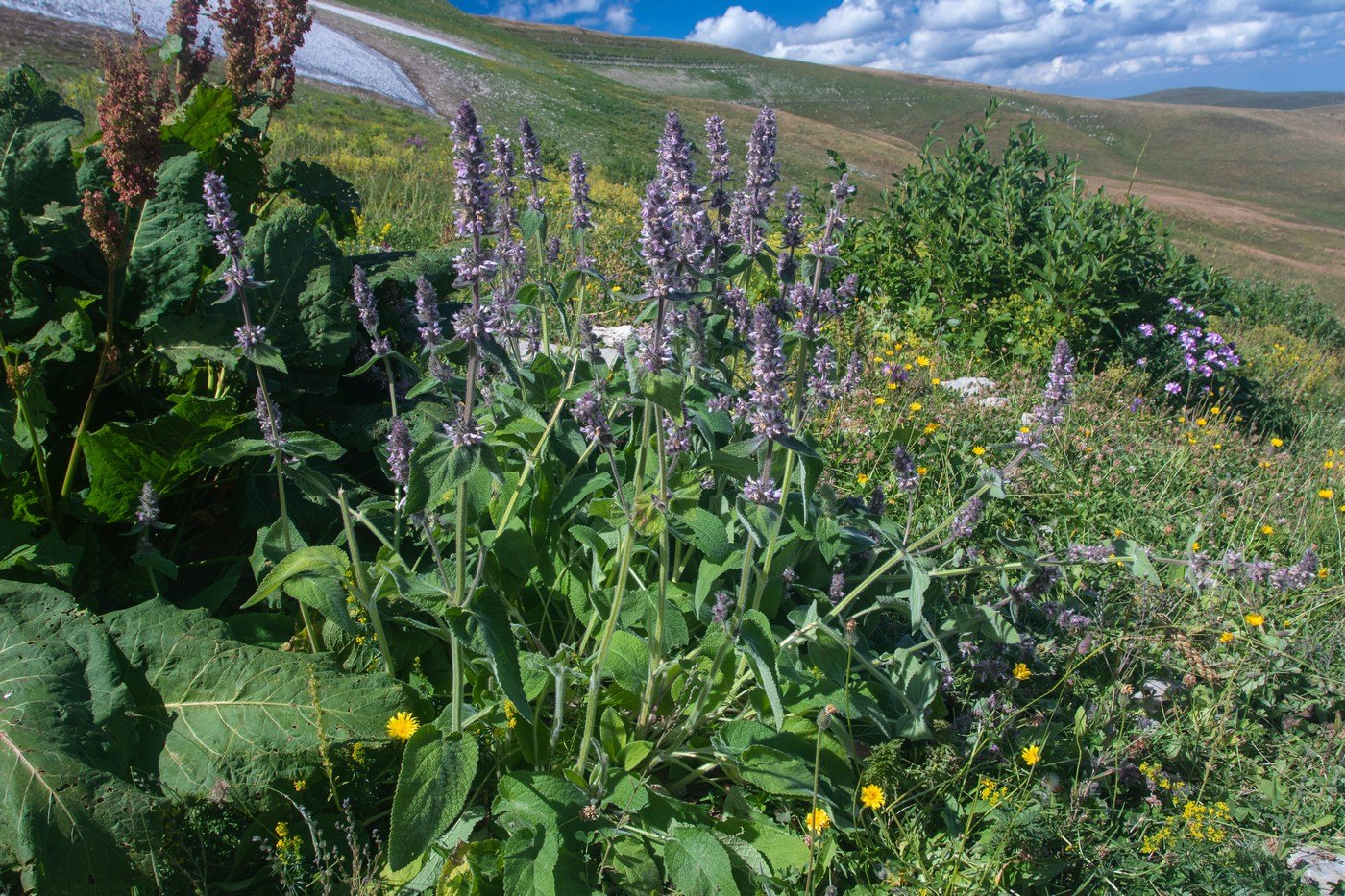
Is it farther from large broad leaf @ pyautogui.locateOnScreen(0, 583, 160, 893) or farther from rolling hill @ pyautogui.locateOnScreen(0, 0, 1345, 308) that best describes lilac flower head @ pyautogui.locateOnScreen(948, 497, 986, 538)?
large broad leaf @ pyautogui.locateOnScreen(0, 583, 160, 893)

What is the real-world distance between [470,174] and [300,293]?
1728 millimetres

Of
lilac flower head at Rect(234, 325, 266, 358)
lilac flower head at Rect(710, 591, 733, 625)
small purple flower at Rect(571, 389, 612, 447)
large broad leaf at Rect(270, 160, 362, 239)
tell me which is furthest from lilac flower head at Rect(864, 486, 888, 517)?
large broad leaf at Rect(270, 160, 362, 239)

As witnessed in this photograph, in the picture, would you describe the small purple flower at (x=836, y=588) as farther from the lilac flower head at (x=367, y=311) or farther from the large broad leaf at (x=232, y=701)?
the lilac flower head at (x=367, y=311)

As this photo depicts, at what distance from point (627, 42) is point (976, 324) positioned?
460 feet

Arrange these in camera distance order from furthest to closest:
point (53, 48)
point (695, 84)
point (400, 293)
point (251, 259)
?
point (695, 84) → point (53, 48) → point (400, 293) → point (251, 259)

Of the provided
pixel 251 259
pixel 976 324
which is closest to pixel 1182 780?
pixel 251 259

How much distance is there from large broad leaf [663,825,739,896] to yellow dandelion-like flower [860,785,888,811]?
532mm

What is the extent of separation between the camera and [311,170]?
3893 mm

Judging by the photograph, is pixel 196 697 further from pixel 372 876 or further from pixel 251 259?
pixel 251 259

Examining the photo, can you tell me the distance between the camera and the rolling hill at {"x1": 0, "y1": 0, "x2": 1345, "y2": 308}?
36.2 meters

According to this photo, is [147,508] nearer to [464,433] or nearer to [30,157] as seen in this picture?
[464,433]

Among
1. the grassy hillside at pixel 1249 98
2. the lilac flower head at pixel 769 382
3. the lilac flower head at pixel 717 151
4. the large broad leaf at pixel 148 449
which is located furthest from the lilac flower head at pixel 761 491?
the grassy hillside at pixel 1249 98

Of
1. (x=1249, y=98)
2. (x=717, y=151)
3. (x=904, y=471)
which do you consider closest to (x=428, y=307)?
(x=717, y=151)

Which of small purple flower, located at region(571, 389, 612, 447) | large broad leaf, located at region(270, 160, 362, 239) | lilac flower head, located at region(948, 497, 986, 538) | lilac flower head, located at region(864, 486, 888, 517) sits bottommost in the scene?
lilac flower head, located at region(864, 486, 888, 517)
